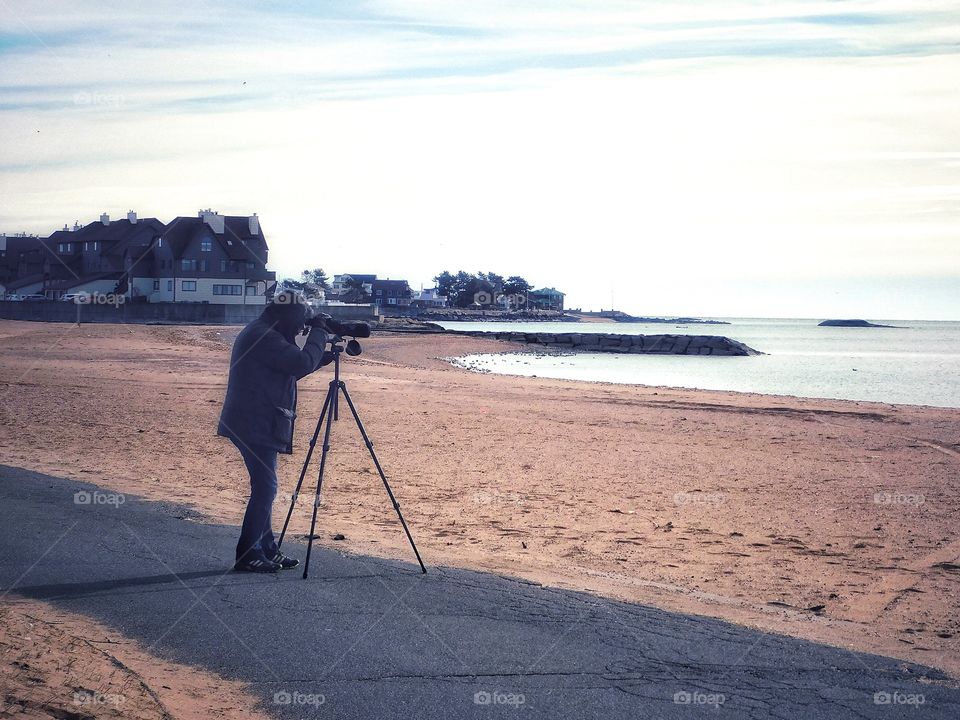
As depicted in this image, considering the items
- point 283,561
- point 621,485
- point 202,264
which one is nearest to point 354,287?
point 202,264

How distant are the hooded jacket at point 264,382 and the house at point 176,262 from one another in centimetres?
6936

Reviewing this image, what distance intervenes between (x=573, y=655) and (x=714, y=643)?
0.99m

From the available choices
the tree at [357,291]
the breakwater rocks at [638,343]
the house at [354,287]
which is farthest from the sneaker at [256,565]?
the tree at [357,291]

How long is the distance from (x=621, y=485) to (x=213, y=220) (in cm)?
6966

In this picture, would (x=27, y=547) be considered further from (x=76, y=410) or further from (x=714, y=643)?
(x=76, y=410)

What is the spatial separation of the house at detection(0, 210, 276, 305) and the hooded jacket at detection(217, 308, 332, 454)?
69360 millimetres

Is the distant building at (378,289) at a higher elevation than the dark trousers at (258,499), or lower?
higher

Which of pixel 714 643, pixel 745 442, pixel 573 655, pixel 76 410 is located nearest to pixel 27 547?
pixel 573 655

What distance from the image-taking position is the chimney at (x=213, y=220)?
76438 millimetres

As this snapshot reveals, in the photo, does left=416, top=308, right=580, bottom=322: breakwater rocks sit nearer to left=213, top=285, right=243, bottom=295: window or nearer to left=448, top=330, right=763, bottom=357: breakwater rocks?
left=448, top=330, right=763, bottom=357: breakwater rocks

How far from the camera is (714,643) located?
592cm

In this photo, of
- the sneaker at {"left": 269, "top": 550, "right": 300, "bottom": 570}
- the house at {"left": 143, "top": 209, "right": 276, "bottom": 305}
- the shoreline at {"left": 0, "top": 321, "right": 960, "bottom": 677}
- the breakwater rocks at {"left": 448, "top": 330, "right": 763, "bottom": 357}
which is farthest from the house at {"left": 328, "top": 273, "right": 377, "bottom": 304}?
the sneaker at {"left": 269, "top": 550, "right": 300, "bottom": 570}

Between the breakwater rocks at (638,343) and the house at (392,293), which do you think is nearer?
the breakwater rocks at (638,343)

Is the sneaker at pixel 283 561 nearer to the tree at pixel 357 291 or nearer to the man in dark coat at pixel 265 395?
the man in dark coat at pixel 265 395
